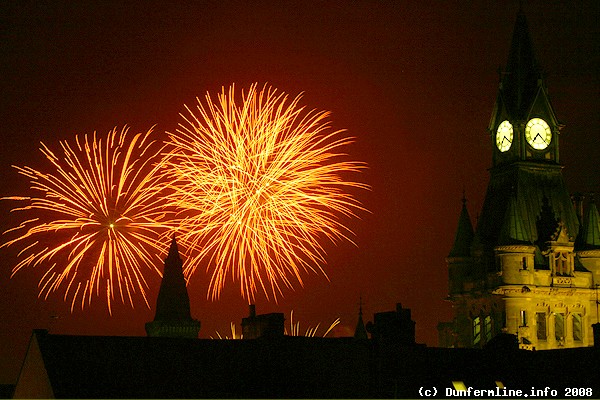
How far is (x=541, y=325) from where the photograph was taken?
14762 centimetres

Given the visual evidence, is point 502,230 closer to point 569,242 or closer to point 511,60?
point 569,242

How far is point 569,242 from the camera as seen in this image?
5935 inches

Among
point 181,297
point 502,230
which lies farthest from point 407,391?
point 502,230

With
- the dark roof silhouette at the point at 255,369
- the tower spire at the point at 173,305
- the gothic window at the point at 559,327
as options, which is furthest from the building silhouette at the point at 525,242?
the dark roof silhouette at the point at 255,369

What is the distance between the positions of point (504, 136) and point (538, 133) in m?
2.87

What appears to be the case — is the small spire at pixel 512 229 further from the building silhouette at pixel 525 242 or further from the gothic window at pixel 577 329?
the gothic window at pixel 577 329

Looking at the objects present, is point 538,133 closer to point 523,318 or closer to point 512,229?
point 512,229

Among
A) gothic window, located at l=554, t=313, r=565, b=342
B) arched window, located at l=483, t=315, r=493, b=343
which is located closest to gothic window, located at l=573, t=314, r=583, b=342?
gothic window, located at l=554, t=313, r=565, b=342

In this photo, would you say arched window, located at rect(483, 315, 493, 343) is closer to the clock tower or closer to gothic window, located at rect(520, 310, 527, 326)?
gothic window, located at rect(520, 310, 527, 326)

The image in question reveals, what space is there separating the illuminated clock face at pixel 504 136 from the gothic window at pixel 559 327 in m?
15.0

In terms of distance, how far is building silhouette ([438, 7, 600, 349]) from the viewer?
14750cm

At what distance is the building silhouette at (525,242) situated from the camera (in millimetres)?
147500

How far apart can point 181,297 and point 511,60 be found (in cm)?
4023

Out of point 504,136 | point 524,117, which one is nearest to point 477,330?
point 504,136
